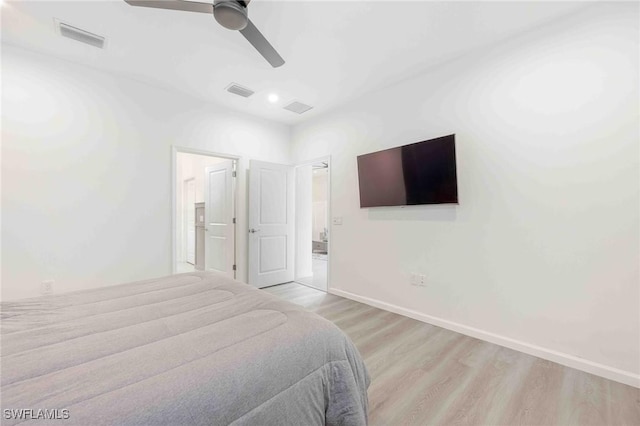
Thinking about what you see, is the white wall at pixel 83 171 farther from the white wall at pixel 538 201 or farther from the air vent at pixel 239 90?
the white wall at pixel 538 201

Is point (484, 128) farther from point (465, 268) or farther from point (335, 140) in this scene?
point (335, 140)

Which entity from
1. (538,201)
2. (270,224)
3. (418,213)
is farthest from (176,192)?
(538,201)

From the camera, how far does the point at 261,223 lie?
4.16m

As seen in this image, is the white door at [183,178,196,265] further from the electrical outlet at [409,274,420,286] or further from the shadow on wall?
the electrical outlet at [409,274,420,286]

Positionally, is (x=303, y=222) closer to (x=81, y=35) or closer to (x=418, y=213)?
(x=418, y=213)

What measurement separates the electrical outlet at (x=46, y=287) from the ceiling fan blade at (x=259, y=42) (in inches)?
120

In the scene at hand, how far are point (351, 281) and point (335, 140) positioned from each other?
6.77 ft

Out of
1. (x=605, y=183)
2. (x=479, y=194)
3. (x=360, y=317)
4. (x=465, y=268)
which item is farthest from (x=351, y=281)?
(x=605, y=183)

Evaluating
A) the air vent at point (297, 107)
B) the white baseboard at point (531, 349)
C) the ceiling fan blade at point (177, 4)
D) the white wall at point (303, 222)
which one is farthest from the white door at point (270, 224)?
the ceiling fan blade at point (177, 4)

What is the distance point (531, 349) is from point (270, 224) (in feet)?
11.3

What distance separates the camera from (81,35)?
2338 millimetres

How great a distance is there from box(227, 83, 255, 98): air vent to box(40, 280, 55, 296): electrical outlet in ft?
9.30

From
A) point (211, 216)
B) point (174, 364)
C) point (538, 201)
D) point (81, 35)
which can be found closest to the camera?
point (174, 364)

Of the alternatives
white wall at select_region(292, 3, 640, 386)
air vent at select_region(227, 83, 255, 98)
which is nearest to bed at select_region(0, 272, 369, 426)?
white wall at select_region(292, 3, 640, 386)
